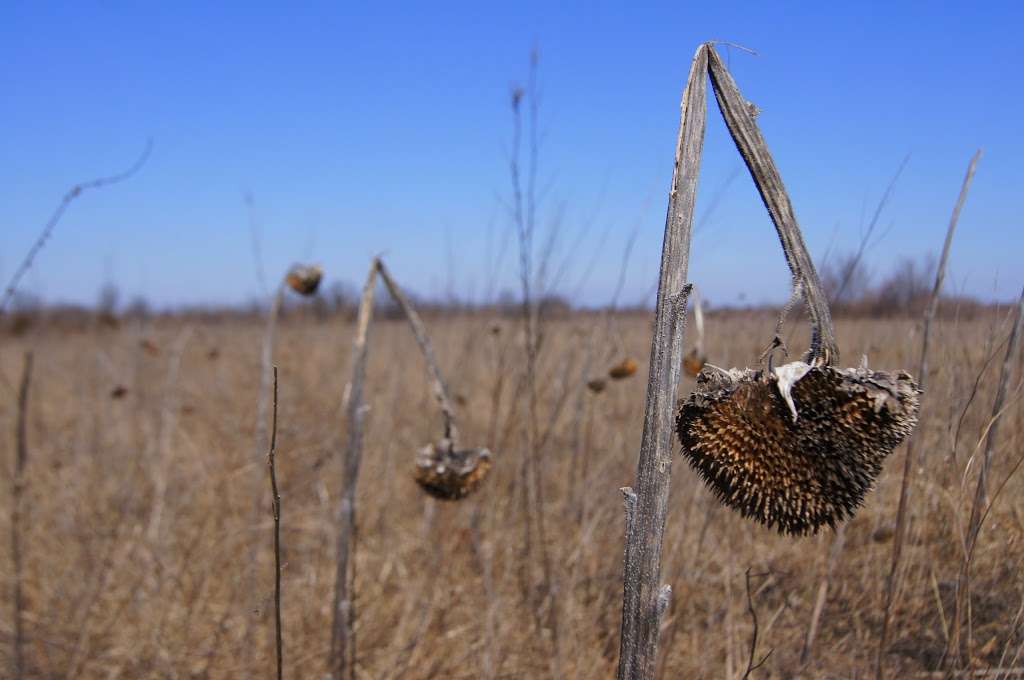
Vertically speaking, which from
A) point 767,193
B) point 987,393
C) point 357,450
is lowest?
point 357,450

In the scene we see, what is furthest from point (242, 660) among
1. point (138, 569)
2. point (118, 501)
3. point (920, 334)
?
point (920, 334)

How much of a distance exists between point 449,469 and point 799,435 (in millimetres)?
1097

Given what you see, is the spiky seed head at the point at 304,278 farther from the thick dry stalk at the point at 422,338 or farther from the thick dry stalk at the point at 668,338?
the thick dry stalk at the point at 668,338

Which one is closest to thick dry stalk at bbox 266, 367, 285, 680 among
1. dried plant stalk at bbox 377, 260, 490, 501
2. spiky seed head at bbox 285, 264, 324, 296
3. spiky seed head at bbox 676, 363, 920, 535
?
spiky seed head at bbox 676, 363, 920, 535

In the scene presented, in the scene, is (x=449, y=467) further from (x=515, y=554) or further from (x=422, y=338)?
(x=515, y=554)

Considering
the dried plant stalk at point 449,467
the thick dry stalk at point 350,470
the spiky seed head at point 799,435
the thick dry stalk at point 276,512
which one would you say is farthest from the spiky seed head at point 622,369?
the spiky seed head at point 799,435

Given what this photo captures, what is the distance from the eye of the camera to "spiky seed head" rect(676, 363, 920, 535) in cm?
71

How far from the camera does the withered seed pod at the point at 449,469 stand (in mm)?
1697

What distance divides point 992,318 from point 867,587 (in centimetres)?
81

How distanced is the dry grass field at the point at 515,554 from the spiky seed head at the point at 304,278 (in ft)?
1.64

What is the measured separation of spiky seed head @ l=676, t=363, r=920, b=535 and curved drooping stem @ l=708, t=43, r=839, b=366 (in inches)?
1.6

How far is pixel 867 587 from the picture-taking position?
1802 millimetres

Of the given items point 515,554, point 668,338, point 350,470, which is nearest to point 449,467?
point 350,470

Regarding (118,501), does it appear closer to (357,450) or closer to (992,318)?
(357,450)
